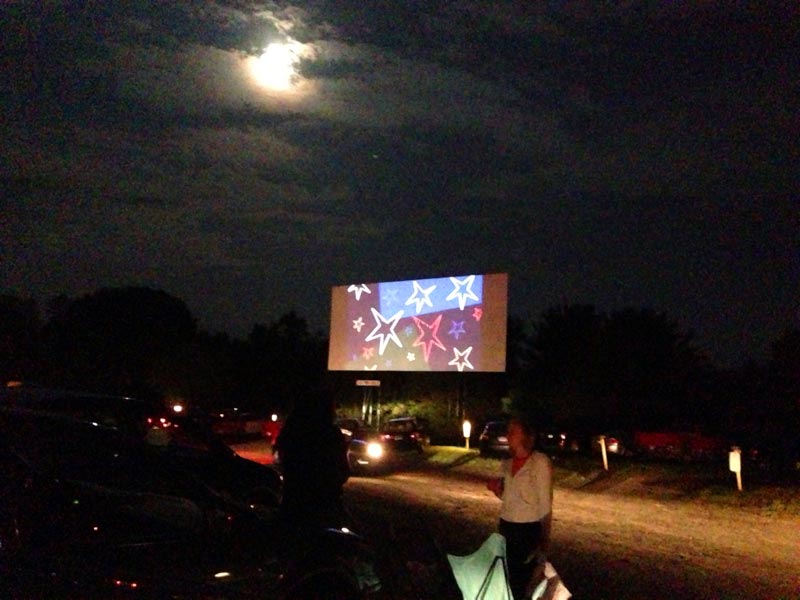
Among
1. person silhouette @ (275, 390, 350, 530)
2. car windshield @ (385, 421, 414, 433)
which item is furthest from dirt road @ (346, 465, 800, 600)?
car windshield @ (385, 421, 414, 433)

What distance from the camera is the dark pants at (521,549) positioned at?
6.51 metres

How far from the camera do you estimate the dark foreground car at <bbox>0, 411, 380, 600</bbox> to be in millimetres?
3691

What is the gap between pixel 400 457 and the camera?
30.0 metres

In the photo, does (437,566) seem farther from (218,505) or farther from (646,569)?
(646,569)

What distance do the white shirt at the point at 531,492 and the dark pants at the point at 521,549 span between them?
0.19ft

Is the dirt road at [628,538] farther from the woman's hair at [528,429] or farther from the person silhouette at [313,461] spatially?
the woman's hair at [528,429]

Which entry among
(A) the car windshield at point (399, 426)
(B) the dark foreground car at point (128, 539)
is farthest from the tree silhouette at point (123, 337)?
(B) the dark foreground car at point (128, 539)

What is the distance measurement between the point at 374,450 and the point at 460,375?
1522 centimetres

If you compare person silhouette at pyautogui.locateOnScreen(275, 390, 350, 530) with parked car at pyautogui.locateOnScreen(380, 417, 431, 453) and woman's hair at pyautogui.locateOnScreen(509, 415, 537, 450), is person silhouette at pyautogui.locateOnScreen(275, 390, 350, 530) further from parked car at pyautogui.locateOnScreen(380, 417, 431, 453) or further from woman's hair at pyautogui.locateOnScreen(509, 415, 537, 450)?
parked car at pyautogui.locateOnScreen(380, 417, 431, 453)

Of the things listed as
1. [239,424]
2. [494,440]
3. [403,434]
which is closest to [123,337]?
[239,424]

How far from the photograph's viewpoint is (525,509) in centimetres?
661

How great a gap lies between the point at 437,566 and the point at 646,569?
6.67 meters

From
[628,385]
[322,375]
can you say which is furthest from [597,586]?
[628,385]

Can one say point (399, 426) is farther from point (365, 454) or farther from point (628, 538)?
point (628, 538)
